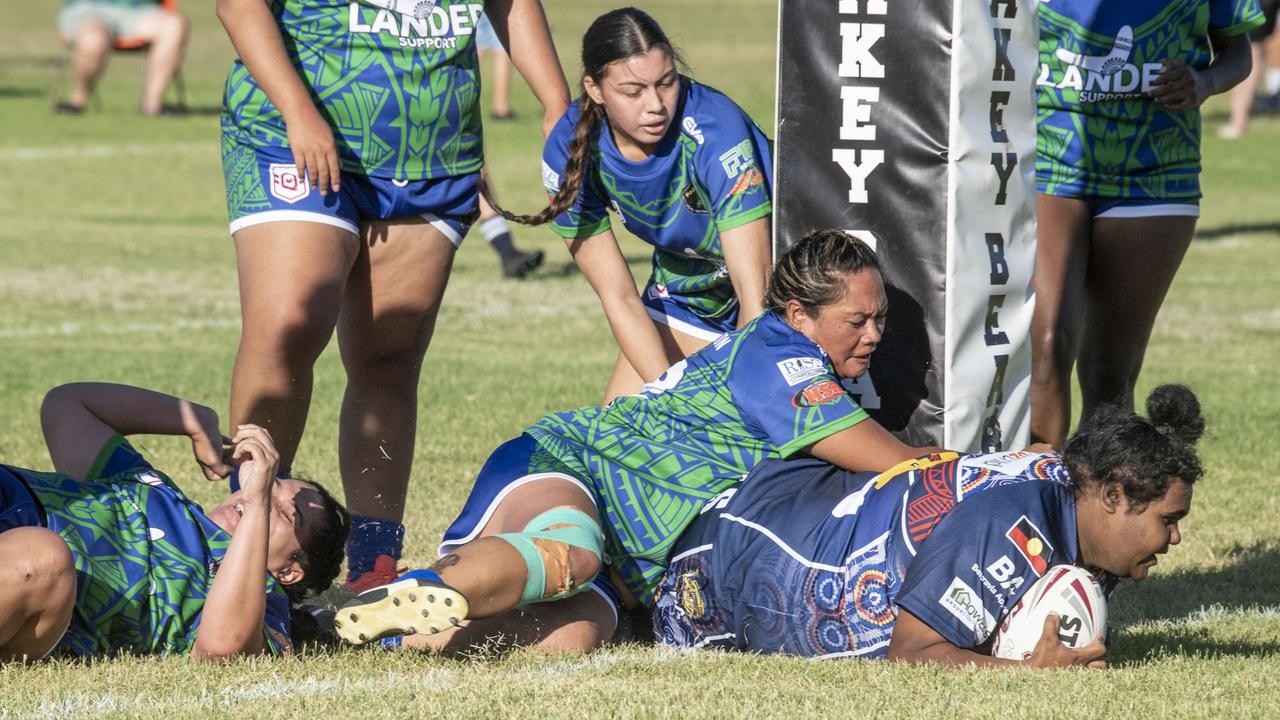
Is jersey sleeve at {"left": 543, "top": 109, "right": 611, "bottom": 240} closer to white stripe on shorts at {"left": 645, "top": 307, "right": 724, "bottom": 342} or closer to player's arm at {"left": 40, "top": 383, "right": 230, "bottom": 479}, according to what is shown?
white stripe on shorts at {"left": 645, "top": 307, "right": 724, "bottom": 342}

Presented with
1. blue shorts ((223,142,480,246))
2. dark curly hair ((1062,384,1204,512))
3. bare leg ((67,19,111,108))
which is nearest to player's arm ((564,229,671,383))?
blue shorts ((223,142,480,246))

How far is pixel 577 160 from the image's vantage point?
5.16 metres

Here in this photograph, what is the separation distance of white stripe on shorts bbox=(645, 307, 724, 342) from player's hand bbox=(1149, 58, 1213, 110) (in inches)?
63.0

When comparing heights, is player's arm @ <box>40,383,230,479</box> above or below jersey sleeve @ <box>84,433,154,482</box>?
above

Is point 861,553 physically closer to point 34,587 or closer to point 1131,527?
point 1131,527

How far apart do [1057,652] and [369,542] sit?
2.04 metres

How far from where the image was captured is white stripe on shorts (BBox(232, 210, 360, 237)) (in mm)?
4648

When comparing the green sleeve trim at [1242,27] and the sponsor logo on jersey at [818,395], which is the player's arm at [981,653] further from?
the green sleeve trim at [1242,27]

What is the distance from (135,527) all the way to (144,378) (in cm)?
431

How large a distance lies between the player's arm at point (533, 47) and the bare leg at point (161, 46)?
16.2 metres

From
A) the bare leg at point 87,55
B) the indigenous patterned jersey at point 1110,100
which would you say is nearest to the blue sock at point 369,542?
the indigenous patterned jersey at point 1110,100

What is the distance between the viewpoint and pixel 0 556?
→ 147 inches

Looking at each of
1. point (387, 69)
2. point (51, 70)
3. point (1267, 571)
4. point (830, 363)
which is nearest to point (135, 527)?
point (387, 69)

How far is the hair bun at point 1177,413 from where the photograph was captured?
13.1ft
